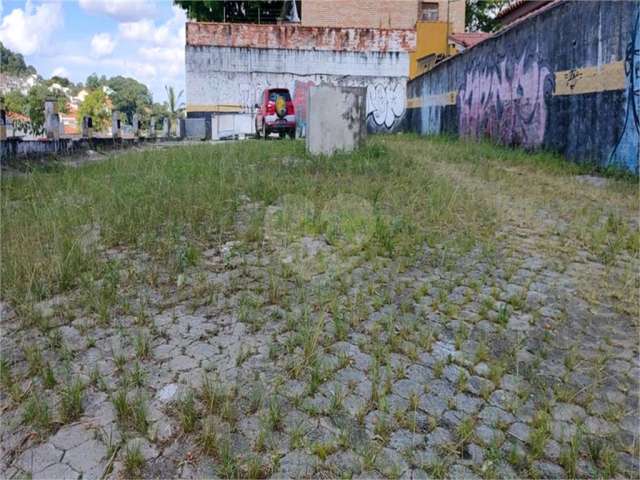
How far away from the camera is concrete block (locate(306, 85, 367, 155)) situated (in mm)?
9414

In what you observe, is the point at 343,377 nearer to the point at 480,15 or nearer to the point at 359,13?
the point at 359,13

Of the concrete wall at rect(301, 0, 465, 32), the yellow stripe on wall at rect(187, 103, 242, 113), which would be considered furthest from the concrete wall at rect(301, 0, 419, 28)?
the yellow stripe on wall at rect(187, 103, 242, 113)

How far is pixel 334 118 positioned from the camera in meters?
9.55

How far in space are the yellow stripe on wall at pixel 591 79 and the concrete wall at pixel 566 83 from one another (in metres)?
0.02

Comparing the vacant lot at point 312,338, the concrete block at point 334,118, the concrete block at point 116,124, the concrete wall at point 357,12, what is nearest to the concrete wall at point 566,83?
the vacant lot at point 312,338

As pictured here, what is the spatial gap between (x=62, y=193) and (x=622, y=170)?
8.05 meters

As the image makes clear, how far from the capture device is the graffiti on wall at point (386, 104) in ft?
85.2

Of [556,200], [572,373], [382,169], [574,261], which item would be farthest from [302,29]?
[572,373]

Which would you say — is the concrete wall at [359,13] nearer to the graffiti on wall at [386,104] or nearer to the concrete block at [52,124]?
the graffiti on wall at [386,104]

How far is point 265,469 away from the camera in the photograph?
2180 mm

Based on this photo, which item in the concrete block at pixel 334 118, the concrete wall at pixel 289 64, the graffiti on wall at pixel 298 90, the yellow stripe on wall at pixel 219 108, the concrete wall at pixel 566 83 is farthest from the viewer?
the yellow stripe on wall at pixel 219 108

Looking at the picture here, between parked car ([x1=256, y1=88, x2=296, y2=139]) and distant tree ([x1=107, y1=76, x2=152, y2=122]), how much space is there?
57.3 metres

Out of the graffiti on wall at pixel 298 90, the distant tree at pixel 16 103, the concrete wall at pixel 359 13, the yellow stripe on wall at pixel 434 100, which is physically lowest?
the yellow stripe on wall at pixel 434 100

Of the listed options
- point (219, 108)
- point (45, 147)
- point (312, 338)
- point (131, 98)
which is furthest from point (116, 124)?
point (131, 98)
